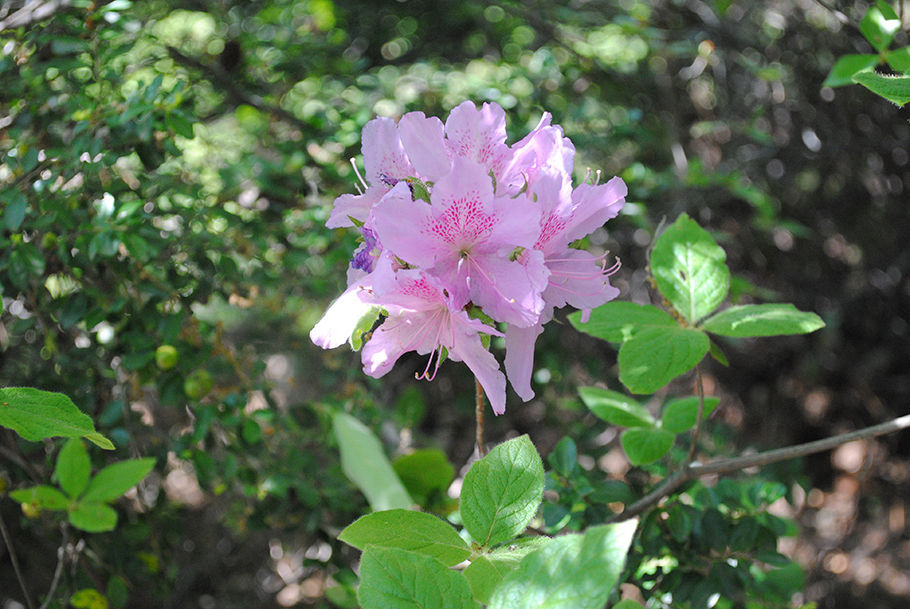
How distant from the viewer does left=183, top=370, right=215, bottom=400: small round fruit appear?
4.31 feet

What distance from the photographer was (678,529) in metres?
1.13

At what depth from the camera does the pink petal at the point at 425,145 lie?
82cm

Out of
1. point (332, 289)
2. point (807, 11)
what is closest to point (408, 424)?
point (332, 289)

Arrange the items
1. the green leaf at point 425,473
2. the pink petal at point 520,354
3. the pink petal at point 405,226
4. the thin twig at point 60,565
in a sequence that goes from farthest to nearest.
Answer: the green leaf at point 425,473 < the thin twig at point 60,565 < the pink petal at point 520,354 < the pink petal at point 405,226

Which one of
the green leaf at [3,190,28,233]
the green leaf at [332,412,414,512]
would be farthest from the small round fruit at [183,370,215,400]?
the green leaf at [3,190,28,233]

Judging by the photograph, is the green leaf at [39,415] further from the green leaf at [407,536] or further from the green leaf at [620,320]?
the green leaf at [620,320]

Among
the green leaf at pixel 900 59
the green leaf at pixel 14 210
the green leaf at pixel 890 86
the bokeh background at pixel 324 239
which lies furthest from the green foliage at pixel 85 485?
the green leaf at pixel 900 59

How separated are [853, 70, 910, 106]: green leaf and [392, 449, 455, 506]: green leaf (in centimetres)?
102

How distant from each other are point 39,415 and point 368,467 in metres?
0.69

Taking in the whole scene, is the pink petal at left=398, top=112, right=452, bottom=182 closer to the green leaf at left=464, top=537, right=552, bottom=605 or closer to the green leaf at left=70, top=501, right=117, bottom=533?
the green leaf at left=464, top=537, right=552, bottom=605

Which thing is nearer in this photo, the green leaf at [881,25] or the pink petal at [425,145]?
the pink petal at [425,145]

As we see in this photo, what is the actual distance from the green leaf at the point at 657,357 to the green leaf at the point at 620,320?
22mm

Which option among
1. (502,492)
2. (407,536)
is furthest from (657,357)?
(407,536)

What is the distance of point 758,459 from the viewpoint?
40.6 inches
